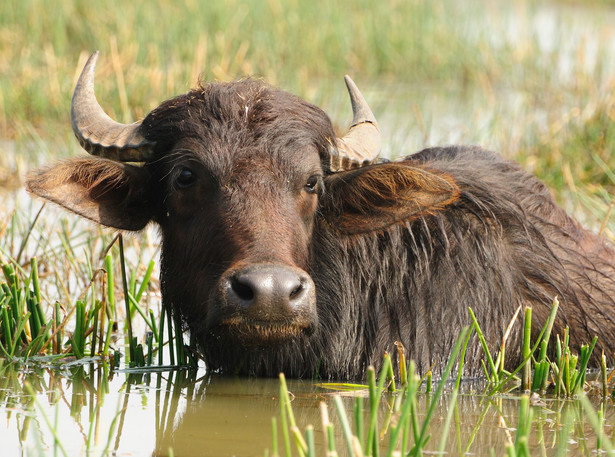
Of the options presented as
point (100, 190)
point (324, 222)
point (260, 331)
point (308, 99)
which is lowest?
point (260, 331)

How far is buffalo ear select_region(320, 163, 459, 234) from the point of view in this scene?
173 inches

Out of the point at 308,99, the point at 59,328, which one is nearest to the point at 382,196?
the point at 59,328

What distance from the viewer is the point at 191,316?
4.58 m

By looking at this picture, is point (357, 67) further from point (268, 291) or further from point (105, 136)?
point (268, 291)

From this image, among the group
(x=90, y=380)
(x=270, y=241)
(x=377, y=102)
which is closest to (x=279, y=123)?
(x=270, y=241)

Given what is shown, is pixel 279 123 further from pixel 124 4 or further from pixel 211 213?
pixel 124 4

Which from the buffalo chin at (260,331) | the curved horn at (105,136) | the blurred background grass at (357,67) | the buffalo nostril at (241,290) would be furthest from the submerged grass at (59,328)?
the blurred background grass at (357,67)

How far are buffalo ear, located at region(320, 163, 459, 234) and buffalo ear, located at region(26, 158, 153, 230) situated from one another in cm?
85

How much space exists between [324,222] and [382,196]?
12.0 inches

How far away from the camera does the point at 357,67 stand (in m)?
14.1

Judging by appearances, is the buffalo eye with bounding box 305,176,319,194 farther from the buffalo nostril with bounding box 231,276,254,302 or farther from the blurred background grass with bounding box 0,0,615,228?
the blurred background grass with bounding box 0,0,615,228

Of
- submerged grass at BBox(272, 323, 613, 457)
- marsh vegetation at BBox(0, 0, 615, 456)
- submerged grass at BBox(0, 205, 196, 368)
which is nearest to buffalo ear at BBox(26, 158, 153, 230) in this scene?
submerged grass at BBox(0, 205, 196, 368)

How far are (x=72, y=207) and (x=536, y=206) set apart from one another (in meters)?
2.31

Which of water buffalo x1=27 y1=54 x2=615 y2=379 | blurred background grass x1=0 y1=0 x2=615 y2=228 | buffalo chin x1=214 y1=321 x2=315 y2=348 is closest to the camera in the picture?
buffalo chin x1=214 y1=321 x2=315 y2=348
